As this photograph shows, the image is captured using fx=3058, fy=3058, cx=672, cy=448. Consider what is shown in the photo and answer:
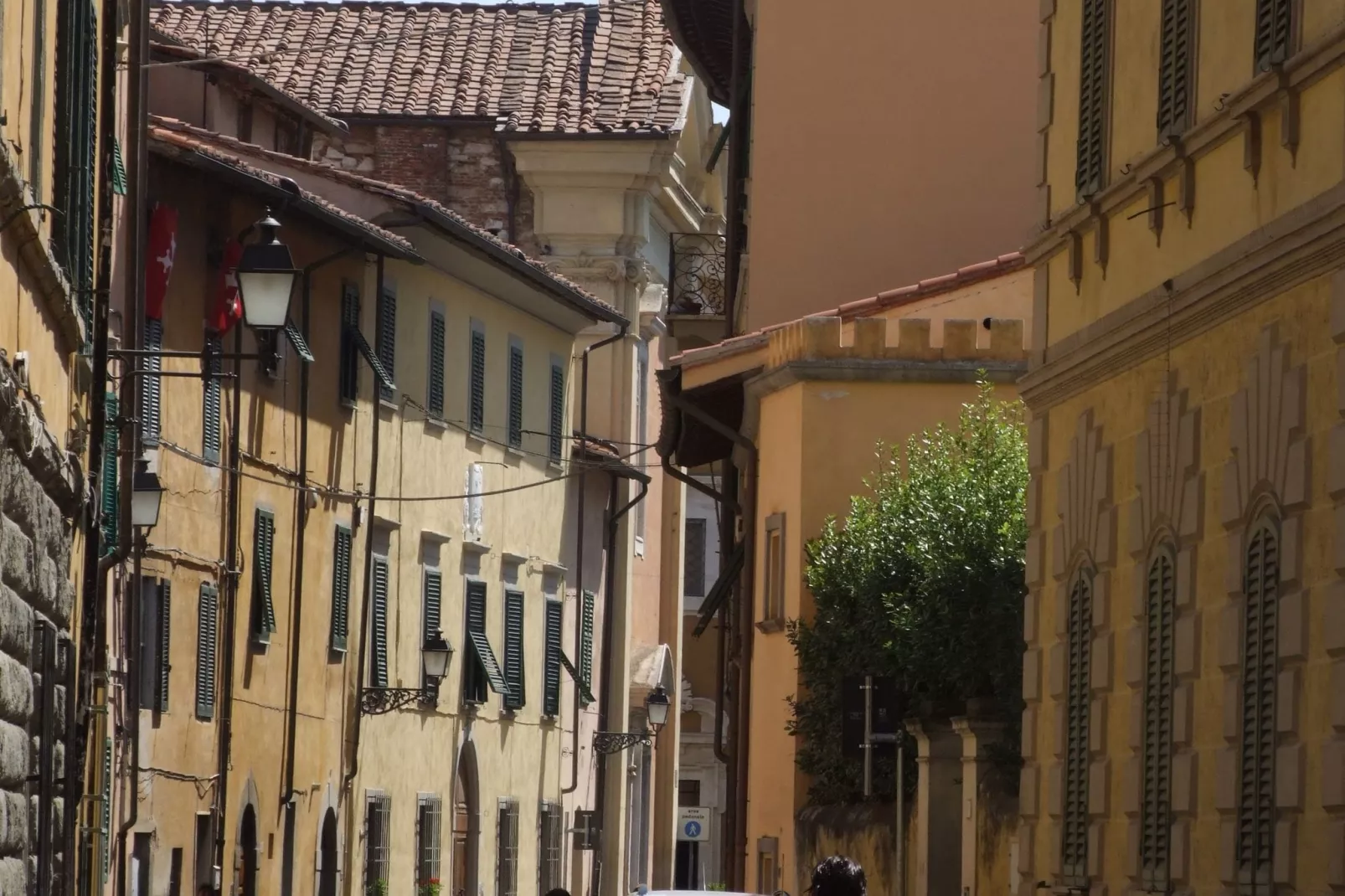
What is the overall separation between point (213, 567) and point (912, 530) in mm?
7068

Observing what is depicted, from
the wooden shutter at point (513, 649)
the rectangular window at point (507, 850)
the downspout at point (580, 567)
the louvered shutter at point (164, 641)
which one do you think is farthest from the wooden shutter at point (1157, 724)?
the downspout at point (580, 567)

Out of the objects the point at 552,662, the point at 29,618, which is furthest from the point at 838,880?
the point at 552,662

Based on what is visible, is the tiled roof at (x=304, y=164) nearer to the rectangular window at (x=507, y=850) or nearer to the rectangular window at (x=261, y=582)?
the rectangular window at (x=261, y=582)

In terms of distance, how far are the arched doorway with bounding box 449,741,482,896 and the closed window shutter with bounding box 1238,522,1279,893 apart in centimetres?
2422

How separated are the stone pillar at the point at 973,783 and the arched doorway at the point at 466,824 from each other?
17.8m

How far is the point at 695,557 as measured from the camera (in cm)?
6300

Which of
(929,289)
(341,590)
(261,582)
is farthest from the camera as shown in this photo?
(341,590)

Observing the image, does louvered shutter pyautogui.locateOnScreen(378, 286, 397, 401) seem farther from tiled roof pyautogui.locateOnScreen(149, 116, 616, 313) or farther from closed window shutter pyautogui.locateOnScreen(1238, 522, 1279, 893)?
closed window shutter pyautogui.locateOnScreen(1238, 522, 1279, 893)

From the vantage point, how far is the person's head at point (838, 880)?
32.9 ft

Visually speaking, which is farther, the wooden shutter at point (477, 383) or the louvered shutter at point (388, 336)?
the wooden shutter at point (477, 383)

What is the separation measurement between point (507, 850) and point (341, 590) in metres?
7.87

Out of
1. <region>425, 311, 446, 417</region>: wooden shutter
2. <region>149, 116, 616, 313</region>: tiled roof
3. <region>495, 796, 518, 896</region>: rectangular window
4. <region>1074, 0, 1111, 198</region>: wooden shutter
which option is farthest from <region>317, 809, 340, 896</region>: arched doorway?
<region>1074, 0, 1111, 198</region>: wooden shutter

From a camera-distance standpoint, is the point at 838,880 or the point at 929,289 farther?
the point at 929,289

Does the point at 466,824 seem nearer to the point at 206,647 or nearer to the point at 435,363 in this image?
the point at 435,363
